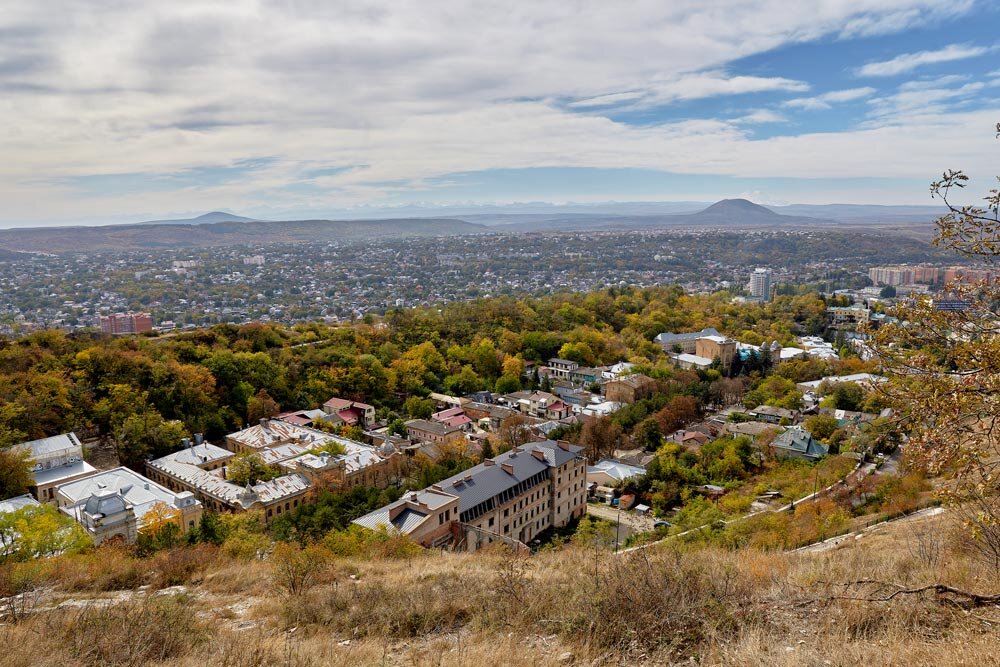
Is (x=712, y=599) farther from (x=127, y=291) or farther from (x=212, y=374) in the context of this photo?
(x=127, y=291)

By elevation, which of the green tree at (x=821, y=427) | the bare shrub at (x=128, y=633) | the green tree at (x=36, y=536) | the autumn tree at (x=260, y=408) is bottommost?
the green tree at (x=821, y=427)

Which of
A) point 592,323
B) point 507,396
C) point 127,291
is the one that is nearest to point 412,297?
point 127,291

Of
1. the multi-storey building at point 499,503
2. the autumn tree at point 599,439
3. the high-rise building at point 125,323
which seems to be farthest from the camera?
the high-rise building at point 125,323

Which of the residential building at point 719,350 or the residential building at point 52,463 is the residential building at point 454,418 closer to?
the residential building at point 52,463

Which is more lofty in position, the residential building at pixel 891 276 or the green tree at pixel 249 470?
the residential building at pixel 891 276

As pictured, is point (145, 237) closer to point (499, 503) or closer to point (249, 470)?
point (249, 470)

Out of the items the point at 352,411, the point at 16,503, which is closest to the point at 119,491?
the point at 16,503

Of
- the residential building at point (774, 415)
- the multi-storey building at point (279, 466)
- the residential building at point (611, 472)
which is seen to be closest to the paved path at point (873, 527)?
the residential building at point (611, 472)
